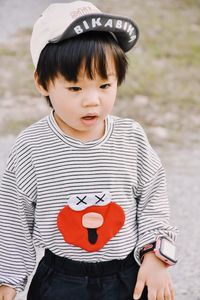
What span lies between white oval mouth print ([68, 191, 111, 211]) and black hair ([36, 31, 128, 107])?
34 cm

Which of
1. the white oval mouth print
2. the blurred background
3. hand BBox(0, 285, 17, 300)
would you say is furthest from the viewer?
the blurred background

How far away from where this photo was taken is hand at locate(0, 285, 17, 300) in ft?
7.09

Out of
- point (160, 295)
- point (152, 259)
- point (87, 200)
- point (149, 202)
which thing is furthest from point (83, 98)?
point (160, 295)

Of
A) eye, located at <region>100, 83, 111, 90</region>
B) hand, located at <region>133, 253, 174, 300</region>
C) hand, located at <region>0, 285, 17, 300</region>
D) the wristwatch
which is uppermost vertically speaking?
eye, located at <region>100, 83, 111, 90</region>

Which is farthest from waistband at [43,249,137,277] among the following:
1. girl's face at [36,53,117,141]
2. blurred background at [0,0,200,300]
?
blurred background at [0,0,200,300]

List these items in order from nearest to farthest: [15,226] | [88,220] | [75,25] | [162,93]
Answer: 1. [75,25]
2. [88,220]
3. [15,226]
4. [162,93]

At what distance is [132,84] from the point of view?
5328 millimetres

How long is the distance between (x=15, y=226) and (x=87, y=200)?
0.86 ft

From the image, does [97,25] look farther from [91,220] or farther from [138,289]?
[138,289]

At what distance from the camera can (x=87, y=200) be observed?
6.72 feet

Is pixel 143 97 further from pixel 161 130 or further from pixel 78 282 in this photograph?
pixel 78 282

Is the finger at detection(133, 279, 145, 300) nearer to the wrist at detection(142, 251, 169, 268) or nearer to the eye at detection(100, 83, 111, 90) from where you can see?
the wrist at detection(142, 251, 169, 268)

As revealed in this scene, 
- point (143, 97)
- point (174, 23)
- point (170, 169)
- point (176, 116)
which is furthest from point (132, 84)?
point (174, 23)

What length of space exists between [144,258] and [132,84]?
3.32 meters
